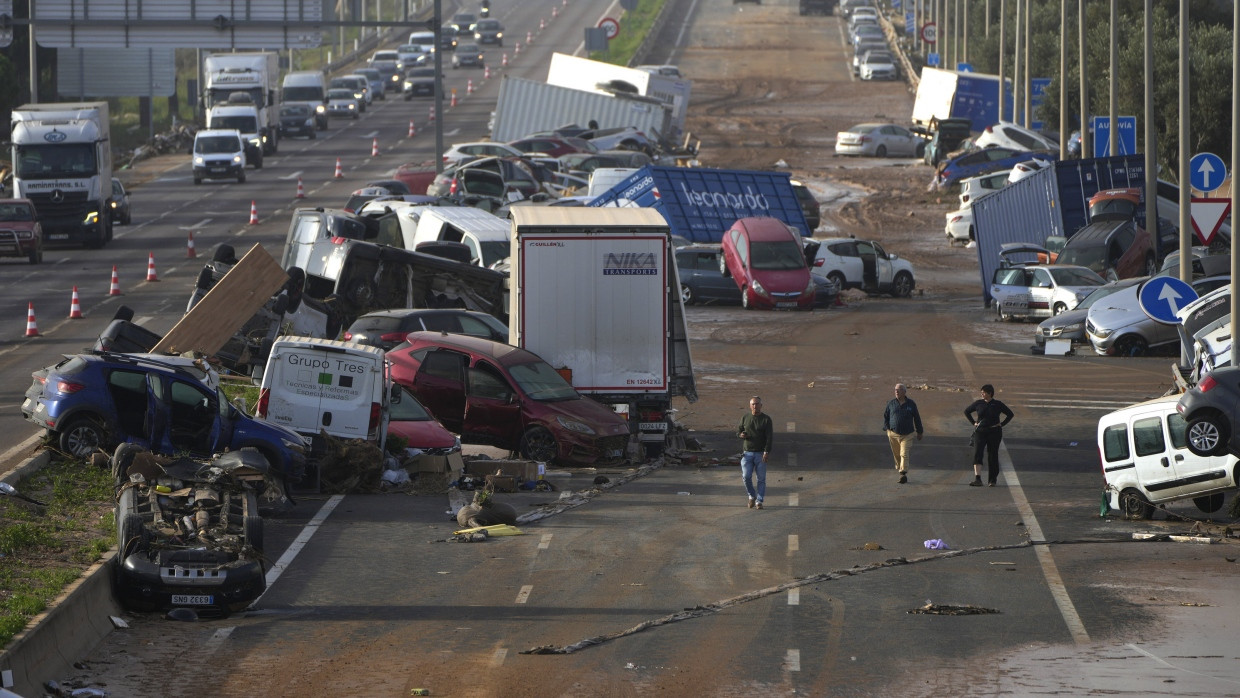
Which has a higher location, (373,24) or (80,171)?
(373,24)

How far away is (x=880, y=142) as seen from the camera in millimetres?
66812

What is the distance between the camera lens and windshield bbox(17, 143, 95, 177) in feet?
141

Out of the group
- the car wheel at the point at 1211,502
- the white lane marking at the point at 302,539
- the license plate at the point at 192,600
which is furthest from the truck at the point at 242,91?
the license plate at the point at 192,600

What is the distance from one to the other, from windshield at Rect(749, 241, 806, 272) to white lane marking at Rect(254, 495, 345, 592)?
1917 centimetres

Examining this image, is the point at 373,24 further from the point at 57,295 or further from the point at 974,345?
the point at 974,345

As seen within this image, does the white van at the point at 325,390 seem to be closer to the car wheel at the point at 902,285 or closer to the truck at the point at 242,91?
the car wheel at the point at 902,285

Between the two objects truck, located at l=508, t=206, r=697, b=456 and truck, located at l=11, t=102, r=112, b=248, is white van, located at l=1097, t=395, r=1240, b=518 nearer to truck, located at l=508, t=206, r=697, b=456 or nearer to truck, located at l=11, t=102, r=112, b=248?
truck, located at l=508, t=206, r=697, b=456

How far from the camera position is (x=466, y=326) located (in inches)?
1032

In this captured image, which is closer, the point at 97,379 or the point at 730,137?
the point at 97,379

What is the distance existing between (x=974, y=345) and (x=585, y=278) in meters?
13.1

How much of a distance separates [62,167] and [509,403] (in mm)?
→ 25146

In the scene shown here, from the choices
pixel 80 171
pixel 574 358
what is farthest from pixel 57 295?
pixel 574 358

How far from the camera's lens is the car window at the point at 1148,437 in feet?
61.8

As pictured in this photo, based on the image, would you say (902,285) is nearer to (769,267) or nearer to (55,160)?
(769,267)
